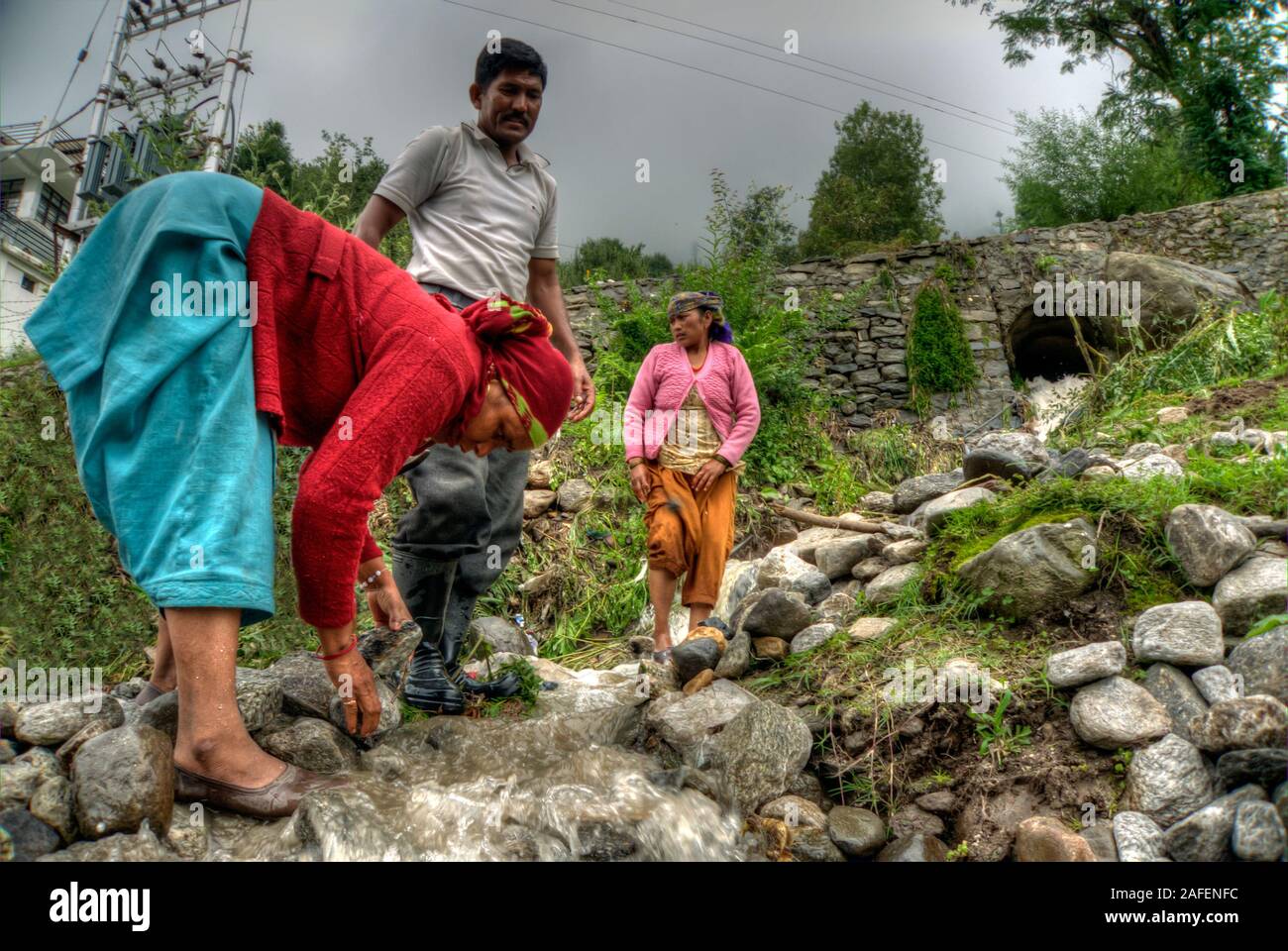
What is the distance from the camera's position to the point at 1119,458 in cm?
489

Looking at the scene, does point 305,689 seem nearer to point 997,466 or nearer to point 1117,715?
point 1117,715

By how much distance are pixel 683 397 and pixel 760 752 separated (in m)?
2.07

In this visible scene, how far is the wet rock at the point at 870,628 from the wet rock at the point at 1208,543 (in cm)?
103

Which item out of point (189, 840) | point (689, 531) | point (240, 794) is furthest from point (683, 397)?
point (189, 840)

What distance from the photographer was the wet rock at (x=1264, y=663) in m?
2.39

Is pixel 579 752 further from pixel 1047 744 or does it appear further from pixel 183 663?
pixel 1047 744

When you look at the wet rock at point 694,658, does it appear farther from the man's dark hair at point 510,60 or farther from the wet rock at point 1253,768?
the man's dark hair at point 510,60

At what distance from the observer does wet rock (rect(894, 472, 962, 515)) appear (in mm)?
5582

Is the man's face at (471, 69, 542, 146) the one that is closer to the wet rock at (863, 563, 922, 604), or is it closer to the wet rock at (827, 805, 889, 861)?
the wet rock at (863, 563, 922, 604)

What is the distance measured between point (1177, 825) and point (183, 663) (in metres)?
2.29

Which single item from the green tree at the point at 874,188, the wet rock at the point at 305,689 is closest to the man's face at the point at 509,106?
the wet rock at the point at 305,689

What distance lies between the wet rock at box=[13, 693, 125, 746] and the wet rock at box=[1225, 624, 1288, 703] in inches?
121

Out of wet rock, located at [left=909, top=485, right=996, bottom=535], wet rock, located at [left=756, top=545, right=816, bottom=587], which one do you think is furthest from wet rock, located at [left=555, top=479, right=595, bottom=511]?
wet rock, located at [left=909, top=485, right=996, bottom=535]

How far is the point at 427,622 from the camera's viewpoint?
2.85 metres
